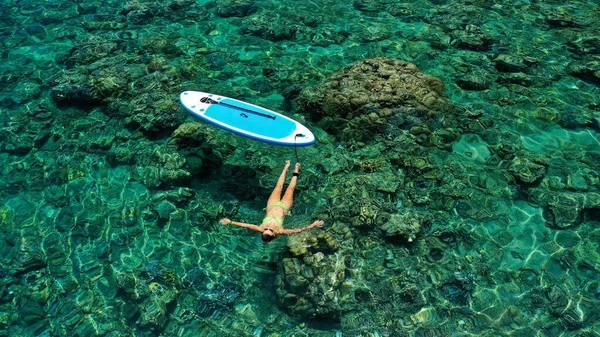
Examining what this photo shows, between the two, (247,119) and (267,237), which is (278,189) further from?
(247,119)

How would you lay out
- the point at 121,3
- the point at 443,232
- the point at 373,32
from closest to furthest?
the point at 443,232 → the point at 373,32 → the point at 121,3

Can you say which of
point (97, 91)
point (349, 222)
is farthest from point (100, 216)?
point (349, 222)

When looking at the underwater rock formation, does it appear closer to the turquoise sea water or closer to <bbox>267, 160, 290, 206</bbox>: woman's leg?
the turquoise sea water

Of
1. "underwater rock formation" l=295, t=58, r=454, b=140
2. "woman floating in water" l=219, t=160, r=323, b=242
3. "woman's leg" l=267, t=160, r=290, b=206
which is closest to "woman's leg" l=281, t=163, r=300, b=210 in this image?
"woman floating in water" l=219, t=160, r=323, b=242

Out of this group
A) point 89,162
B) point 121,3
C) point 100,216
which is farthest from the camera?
point 121,3

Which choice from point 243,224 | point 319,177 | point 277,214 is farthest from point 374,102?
point 243,224

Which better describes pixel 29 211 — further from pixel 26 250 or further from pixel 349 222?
pixel 349 222
